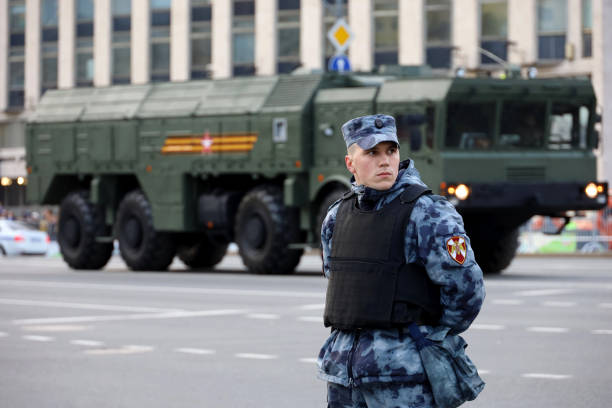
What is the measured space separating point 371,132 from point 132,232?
24.4 metres

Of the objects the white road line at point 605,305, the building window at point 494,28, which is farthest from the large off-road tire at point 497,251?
the building window at point 494,28

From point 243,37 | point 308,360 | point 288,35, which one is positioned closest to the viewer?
point 308,360

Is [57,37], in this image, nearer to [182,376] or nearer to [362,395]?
[182,376]

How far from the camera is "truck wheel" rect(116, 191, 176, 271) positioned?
96.1 feet

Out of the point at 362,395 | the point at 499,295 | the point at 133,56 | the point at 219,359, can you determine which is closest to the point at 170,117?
the point at 499,295

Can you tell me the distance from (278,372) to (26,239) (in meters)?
33.6

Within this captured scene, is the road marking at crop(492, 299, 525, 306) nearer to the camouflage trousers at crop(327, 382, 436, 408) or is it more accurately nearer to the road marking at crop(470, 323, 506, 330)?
the road marking at crop(470, 323, 506, 330)

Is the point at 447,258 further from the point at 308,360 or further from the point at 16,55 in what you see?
the point at 16,55

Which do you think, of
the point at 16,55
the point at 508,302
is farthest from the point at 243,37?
the point at 508,302

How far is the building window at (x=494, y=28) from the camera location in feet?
183

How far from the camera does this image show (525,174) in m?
25.5

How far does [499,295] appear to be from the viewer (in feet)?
67.5

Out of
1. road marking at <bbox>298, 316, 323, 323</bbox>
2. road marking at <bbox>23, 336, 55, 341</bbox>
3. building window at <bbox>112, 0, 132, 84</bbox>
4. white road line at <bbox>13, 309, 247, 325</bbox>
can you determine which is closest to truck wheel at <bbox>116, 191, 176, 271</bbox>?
white road line at <bbox>13, 309, 247, 325</bbox>

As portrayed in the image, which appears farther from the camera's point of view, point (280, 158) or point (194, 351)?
point (280, 158)
